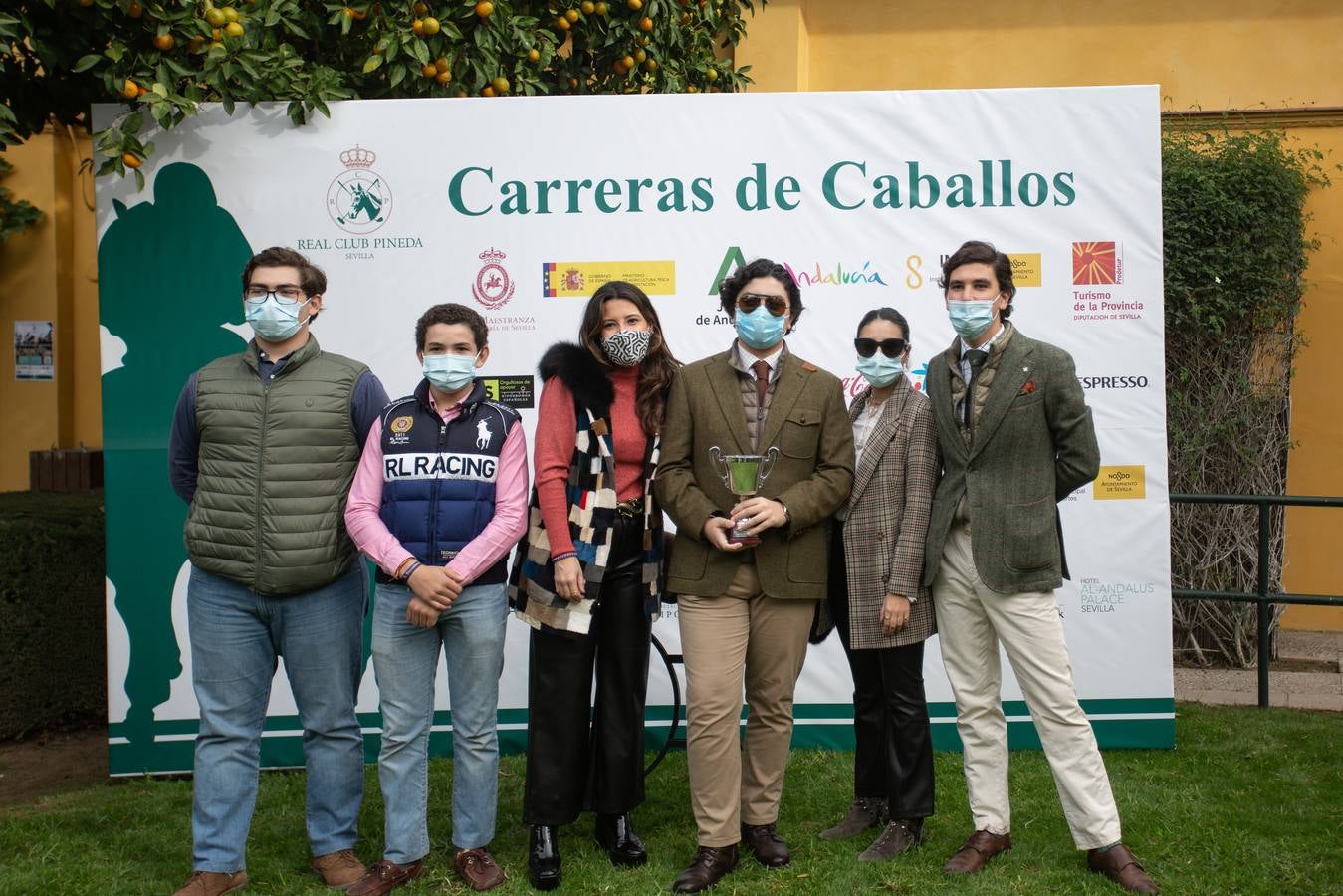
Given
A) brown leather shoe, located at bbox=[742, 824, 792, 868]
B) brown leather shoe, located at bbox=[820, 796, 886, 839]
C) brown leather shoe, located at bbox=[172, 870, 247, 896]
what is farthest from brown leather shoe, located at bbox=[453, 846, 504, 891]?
brown leather shoe, located at bbox=[820, 796, 886, 839]

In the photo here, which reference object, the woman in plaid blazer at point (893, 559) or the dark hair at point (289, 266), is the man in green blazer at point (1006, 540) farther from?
the dark hair at point (289, 266)

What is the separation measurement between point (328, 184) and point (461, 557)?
2.28 metres

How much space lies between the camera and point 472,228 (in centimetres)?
520

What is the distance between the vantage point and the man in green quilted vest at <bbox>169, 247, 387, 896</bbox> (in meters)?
3.72

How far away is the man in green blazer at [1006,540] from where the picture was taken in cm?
372

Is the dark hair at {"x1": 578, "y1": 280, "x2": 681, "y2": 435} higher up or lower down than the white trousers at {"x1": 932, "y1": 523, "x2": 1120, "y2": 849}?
higher up

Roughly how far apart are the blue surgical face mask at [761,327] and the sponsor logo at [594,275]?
137 centimetres

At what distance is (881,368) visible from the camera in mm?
3975

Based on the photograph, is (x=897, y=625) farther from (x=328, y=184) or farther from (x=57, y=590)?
(x=57, y=590)

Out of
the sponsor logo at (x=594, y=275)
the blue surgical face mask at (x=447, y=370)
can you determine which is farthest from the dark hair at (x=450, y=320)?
the sponsor logo at (x=594, y=275)

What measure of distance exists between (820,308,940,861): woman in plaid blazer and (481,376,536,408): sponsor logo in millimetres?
1706

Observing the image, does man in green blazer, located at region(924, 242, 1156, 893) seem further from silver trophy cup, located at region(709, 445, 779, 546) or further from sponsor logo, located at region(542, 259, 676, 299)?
sponsor logo, located at region(542, 259, 676, 299)

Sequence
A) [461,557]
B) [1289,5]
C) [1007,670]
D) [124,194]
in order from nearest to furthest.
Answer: [461,557] < [124,194] < [1007,670] < [1289,5]

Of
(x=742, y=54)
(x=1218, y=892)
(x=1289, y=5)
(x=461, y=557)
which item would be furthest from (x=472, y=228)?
(x=1289, y=5)
